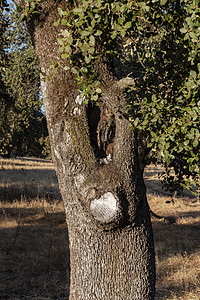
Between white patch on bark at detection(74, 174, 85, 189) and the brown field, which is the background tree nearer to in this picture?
white patch on bark at detection(74, 174, 85, 189)

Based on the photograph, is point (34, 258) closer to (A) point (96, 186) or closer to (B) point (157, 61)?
(A) point (96, 186)

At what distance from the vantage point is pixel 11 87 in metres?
12.6

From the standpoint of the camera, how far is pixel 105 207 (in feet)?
11.7

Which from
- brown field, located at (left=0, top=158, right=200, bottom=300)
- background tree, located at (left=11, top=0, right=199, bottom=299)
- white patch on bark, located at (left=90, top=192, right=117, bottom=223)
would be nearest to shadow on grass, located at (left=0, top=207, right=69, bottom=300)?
brown field, located at (left=0, top=158, right=200, bottom=300)

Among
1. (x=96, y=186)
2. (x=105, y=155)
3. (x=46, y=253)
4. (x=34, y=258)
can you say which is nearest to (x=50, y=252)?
(x=46, y=253)

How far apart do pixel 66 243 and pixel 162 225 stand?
5.15m

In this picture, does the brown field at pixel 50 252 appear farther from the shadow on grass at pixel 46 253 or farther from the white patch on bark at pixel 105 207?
the white patch on bark at pixel 105 207

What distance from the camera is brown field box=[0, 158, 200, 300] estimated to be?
652cm

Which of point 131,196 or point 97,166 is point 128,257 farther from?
point 97,166

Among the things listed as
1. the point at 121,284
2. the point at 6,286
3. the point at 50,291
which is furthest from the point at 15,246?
the point at 121,284

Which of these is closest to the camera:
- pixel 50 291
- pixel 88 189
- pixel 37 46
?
pixel 88 189

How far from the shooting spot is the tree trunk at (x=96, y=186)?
3.79 meters

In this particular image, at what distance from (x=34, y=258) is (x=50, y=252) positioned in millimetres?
569

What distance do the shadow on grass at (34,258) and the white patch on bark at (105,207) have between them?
11.8 feet
